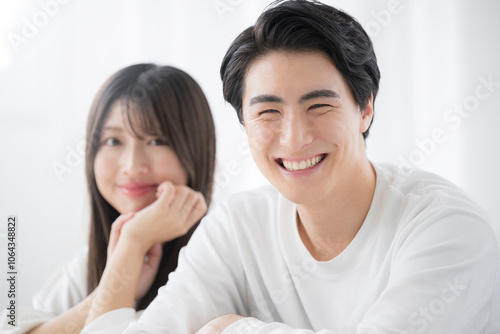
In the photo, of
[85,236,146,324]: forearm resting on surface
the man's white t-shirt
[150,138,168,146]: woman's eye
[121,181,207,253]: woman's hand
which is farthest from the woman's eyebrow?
the man's white t-shirt

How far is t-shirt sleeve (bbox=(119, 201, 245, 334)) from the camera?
1167 millimetres

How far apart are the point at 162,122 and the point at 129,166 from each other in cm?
18

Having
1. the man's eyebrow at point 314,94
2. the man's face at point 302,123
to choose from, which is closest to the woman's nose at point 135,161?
the man's face at point 302,123

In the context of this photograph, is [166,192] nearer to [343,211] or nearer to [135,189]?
[135,189]

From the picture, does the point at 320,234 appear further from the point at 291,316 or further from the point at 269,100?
the point at 269,100

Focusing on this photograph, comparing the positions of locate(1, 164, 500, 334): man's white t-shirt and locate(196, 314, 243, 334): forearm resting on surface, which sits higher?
locate(1, 164, 500, 334): man's white t-shirt

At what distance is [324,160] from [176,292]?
0.50 meters

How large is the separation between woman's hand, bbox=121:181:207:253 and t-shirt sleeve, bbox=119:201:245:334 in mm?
215

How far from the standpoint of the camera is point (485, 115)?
1921 millimetres

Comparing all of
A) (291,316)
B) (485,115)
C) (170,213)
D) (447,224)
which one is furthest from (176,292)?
(485,115)

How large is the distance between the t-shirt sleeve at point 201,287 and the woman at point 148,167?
24cm

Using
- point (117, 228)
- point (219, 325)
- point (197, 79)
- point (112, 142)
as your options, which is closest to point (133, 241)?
point (117, 228)

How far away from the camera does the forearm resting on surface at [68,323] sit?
1441 mm

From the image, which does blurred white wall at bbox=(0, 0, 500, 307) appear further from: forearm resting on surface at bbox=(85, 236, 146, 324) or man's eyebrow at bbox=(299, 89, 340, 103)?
man's eyebrow at bbox=(299, 89, 340, 103)
